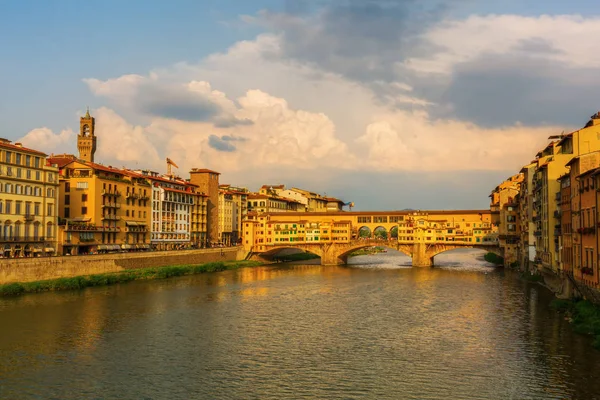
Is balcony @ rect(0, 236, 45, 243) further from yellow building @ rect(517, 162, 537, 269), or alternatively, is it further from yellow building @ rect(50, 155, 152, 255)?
yellow building @ rect(517, 162, 537, 269)

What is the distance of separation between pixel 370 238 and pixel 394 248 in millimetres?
5777

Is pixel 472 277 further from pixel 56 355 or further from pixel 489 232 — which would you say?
pixel 56 355

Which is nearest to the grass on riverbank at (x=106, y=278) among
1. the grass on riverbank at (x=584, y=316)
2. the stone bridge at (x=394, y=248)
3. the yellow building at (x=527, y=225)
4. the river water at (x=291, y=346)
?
the river water at (x=291, y=346)

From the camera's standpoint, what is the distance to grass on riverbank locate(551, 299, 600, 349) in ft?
103

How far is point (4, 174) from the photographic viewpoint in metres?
56.2

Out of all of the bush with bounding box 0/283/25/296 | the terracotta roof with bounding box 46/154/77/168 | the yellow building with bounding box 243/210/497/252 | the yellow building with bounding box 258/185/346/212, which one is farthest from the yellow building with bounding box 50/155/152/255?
the yellow building with bounding box 258/185/346/212

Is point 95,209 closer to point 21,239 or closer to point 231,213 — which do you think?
point 21,239

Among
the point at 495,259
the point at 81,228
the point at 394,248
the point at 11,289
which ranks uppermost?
the point at 81,228

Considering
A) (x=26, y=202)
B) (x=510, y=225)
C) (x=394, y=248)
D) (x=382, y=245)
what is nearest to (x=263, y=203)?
(x=394, y=248)

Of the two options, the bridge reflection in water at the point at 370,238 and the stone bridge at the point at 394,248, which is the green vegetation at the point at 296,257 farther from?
the stone bridge at the point at 394,248

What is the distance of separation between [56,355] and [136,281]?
32.9 meters

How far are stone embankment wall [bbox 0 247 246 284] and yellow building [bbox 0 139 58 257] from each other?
4231 millimetres

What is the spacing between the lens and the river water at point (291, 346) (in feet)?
82.6

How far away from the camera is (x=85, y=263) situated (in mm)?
60000
